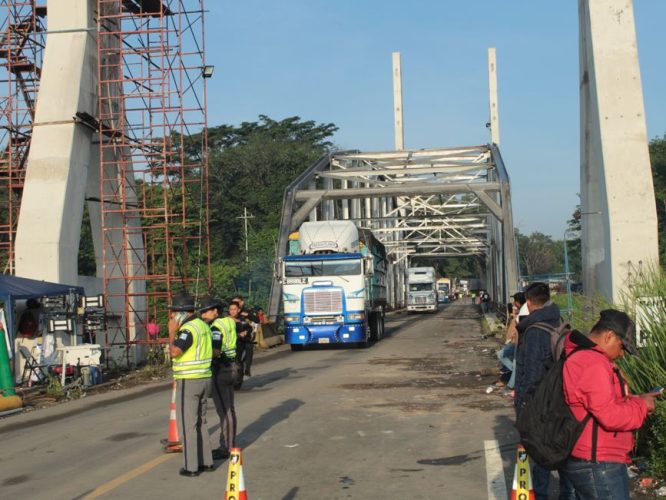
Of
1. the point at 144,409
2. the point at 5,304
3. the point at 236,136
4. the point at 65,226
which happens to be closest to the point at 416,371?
the point at 144,409

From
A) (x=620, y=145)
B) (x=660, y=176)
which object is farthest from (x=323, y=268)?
(x=660, y=176)

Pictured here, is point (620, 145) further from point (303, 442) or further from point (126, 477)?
point (126, 477)

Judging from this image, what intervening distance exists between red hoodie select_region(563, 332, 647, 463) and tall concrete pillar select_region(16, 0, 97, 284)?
20.7 meters

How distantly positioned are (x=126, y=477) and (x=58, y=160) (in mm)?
16812

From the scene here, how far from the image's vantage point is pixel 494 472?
27.9 feet

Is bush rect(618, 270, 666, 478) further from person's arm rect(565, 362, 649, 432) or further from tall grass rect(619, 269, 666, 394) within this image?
person's arm rect(565, 362, 649, 432)

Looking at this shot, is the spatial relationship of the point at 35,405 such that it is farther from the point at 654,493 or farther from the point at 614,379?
the point at 614,379

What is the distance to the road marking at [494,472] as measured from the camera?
7667 mm

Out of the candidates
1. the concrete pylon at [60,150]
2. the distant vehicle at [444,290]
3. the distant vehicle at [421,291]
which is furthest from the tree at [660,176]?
the concrete pylon at [60,150]

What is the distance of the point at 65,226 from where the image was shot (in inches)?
941

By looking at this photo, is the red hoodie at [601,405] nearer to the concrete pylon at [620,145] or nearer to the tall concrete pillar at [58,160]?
the concrete pylon at [620,145]

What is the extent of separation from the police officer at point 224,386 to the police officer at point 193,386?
0.62 metres

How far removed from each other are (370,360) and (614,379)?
61.2ft

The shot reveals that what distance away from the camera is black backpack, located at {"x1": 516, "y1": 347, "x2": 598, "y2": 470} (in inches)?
179
